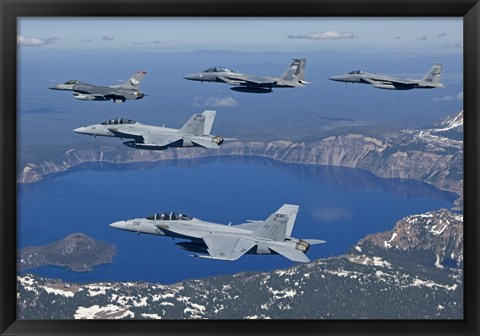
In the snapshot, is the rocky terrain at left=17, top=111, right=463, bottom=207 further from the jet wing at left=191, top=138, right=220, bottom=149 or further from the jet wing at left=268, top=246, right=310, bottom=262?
the jet wing at left=268, top=246, right=310, bottom=262

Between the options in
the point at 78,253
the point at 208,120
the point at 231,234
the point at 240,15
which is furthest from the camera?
the point at 78,253

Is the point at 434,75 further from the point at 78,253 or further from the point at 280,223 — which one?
the point at 78,253

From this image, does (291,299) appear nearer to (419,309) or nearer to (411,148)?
(419,309)

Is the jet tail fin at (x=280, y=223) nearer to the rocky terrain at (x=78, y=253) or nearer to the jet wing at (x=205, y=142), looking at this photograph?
the jet wing at (x=205, y=142)

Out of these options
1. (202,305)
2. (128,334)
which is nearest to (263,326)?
(128,334)

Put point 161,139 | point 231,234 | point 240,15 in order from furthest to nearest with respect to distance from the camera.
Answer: point 161,139, point 231,234, point 240,15

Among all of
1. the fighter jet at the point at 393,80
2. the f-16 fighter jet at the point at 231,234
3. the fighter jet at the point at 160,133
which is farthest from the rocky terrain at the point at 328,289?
the fighter jet at the point at 160,133

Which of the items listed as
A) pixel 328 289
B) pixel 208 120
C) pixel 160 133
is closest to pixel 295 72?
pixel 208 120
